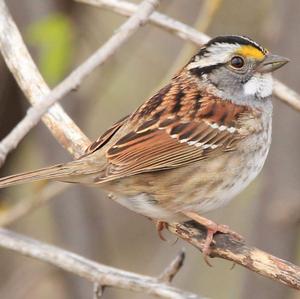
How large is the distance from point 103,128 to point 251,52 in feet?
8.86

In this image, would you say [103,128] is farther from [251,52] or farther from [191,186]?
[191,186]

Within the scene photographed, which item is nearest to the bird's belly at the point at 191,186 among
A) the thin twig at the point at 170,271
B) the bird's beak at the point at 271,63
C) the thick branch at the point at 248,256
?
the thick branch at the point at 248,256

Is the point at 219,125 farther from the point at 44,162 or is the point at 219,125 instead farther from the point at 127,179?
the point at 44,162

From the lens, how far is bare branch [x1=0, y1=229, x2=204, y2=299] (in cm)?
292

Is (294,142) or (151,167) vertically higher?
(294,142)

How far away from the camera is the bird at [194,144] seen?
3.85 metres

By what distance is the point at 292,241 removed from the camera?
481cm

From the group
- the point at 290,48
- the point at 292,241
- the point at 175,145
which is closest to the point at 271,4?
the point at 290,48

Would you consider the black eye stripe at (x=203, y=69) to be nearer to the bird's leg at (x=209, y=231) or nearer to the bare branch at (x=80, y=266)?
the bird's leg at (x=209, y=231)

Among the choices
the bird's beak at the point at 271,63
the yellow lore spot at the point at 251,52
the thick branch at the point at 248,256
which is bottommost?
the thick branch at the point at 248,256

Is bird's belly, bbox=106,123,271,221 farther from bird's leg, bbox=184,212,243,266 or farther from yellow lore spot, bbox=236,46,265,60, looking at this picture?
yellow lore spot, bbox=236,46,265,60

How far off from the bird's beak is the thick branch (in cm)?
79

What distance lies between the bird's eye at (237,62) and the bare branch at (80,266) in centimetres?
158

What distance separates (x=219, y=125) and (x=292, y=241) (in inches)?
38.0
